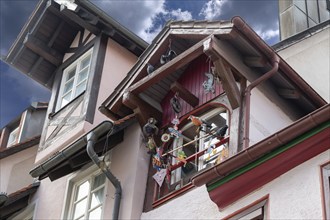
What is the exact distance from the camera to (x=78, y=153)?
14289mm

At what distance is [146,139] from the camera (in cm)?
1390

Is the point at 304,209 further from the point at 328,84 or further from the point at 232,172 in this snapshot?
the point at 328,84

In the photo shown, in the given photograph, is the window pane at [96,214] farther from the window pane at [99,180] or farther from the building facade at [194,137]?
the window pane at [99,180]

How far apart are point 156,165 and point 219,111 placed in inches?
52.6

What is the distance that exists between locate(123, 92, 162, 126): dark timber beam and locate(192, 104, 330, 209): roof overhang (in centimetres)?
328

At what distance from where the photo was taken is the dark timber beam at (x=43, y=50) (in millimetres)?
18672

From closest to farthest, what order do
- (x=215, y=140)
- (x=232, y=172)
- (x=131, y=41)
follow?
1. (x=232, y=172)
2. (x=215, y=140)
3. (x=131, y=41)

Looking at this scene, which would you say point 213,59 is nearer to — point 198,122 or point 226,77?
point 226,77

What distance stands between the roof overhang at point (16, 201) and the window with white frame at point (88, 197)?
5.11 feet

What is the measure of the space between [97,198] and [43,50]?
5.83 metres

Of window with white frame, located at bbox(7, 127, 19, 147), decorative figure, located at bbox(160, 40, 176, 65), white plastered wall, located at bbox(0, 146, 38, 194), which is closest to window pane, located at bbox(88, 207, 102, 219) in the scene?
decorative figure, located at bbox(160, 40, 176, 65)

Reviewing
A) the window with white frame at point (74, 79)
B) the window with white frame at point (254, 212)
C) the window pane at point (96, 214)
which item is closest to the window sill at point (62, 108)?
the window with white frame at point (74, 79)

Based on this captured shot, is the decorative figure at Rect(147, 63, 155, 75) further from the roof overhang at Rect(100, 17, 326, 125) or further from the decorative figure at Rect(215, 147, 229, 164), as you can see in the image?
the decorative figure at Rect(215, 147, 229, 164)

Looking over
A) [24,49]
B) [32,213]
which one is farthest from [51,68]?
[32,213]
